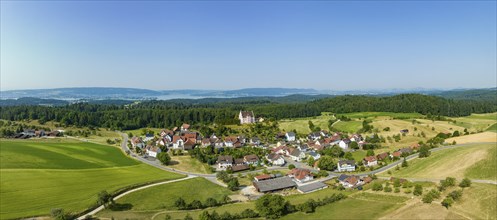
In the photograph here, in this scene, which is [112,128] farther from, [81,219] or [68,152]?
[81,219]

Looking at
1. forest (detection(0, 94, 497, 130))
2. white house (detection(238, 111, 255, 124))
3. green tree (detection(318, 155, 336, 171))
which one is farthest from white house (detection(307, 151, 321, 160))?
forest (detection(0, 94, 497, 130))

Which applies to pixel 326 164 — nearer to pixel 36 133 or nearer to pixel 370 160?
pixel 370 160

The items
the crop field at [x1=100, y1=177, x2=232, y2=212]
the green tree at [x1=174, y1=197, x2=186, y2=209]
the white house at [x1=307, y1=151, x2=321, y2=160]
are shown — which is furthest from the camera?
the white house at [x1=307, y1=151, x2=321, y2=160]

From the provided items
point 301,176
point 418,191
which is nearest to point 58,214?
point 301,176

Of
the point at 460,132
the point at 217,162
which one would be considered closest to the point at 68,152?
the point at 217,162

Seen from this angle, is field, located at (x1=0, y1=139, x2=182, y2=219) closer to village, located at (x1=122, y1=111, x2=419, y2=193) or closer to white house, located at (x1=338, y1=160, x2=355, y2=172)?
village, located at (x1=122, y1=111, x2=419, y2=193)

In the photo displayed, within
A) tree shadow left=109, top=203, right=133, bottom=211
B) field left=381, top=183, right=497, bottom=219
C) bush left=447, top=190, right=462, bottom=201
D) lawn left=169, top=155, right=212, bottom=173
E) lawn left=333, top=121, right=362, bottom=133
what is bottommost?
lawn left=169, top=155, right=212, bottom=173
